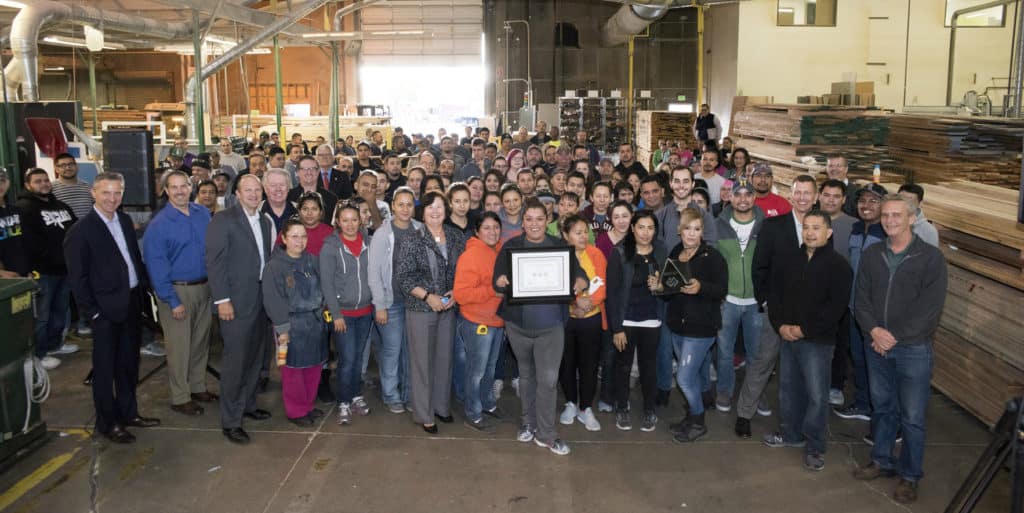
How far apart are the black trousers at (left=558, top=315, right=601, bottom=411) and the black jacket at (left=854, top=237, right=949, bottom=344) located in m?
1.90

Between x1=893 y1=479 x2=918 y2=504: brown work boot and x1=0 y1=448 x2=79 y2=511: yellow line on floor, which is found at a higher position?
x1=893 y1=479 x2=918 y2=504: brown work boot

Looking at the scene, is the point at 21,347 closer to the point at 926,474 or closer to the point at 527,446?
the point at 527,446

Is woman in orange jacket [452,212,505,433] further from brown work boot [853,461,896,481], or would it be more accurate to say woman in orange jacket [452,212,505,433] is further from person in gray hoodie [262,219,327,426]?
brown work boot [853,461,896,481]

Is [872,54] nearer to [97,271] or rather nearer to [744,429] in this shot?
[744,429]

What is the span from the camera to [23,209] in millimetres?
7680

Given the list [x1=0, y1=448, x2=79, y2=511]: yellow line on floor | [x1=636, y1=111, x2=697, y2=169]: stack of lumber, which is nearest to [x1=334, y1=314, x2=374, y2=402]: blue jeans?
[x1=0, y1=448, x2=79, y2=511]: yellow line on floor

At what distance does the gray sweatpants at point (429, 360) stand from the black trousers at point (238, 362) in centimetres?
117

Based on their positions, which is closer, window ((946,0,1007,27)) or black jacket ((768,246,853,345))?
black jacket ((768,246,853,345))

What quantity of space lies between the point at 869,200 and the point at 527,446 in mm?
3268

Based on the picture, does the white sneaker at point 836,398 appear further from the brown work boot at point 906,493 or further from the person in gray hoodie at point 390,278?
the person in gray hoodie at point 390,278

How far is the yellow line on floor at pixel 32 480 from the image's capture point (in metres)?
5.05

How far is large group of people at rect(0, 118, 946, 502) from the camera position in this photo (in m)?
5.19

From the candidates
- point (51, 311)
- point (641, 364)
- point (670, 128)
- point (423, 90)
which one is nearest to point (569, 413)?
point (641, 364)

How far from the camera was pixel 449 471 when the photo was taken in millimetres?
5387
